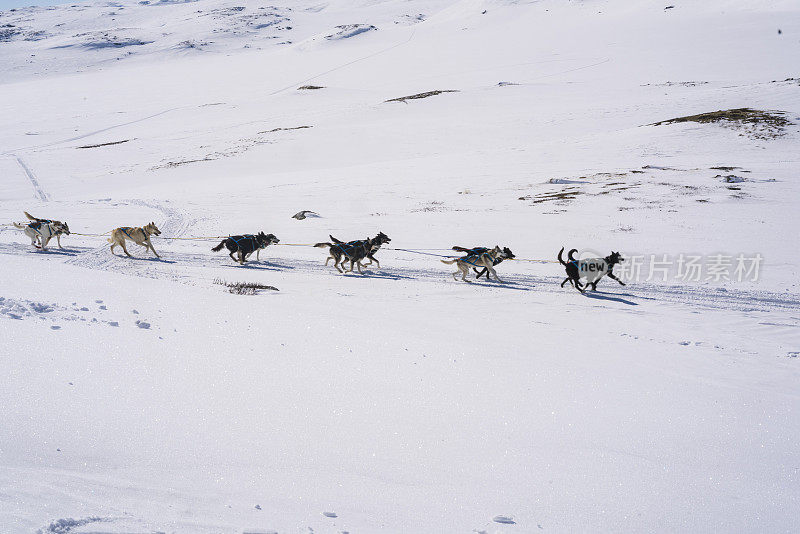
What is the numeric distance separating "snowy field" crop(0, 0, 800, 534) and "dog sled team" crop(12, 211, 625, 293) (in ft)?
1.77

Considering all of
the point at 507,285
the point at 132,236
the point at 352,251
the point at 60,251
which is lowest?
the point at 60,251

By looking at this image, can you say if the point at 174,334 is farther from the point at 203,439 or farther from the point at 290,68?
the point at 290,68

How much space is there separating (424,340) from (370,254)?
6010 millimetres

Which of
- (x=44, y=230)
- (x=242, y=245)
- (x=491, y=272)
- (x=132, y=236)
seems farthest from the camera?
(x=44, y=230)

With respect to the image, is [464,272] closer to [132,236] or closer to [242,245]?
[242,245]

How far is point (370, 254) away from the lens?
12.4 m

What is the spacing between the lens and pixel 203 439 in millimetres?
3566

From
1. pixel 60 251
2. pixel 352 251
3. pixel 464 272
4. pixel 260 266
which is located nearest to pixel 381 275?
pixel 352 251

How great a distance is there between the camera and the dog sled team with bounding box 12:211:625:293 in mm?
10266

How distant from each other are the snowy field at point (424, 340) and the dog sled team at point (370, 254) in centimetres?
54

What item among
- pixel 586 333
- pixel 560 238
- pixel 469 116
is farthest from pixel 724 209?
pixel 469 116

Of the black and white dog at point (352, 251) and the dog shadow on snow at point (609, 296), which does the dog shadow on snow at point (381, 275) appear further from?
the dog shadow on snow at point (609, 296)

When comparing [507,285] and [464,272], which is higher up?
[464,272]

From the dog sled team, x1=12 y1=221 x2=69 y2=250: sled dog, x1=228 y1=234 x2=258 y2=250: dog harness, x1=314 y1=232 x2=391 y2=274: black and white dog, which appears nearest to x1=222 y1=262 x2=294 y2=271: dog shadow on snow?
the dog sled team
